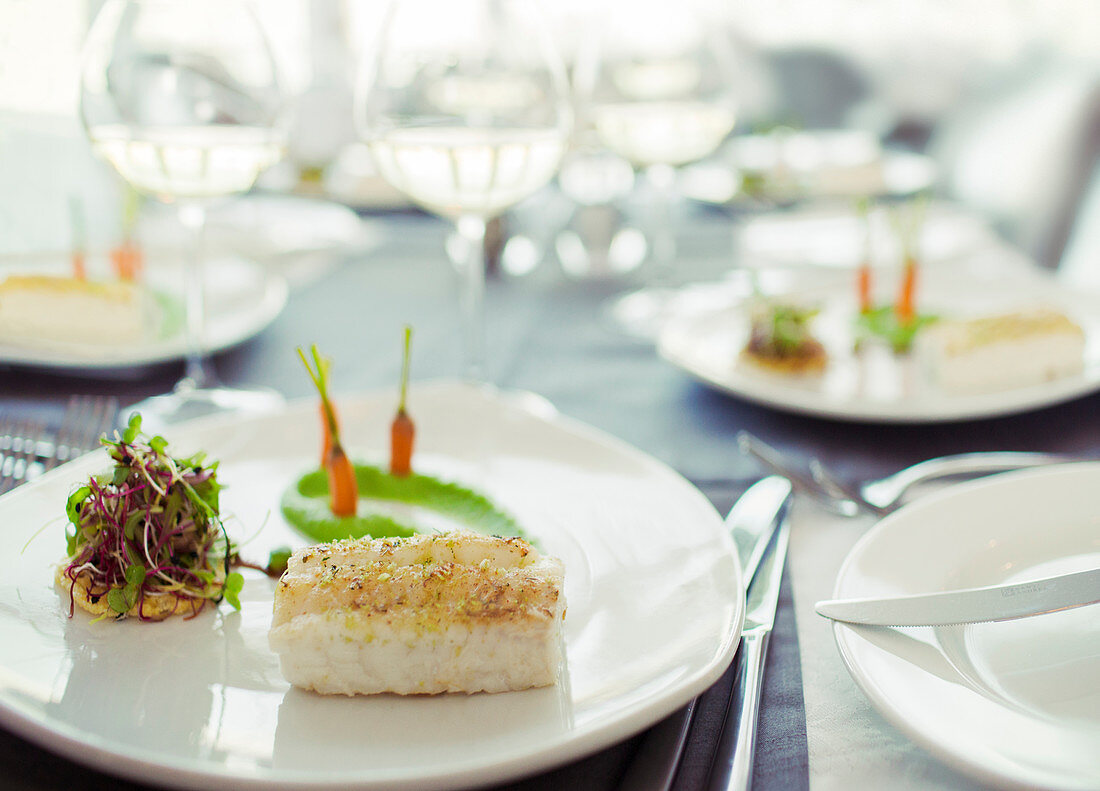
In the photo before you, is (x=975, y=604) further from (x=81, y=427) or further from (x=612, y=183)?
(x=612, y=183)

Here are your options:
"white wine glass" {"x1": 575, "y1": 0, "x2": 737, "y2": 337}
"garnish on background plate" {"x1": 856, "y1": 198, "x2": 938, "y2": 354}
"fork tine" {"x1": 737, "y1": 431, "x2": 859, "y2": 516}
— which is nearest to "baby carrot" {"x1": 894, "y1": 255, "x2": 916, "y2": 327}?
"garnish on background plate" {"x1": 856, "y1": 198, "x2": 938, "y2": 354}

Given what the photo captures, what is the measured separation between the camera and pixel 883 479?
1224mm

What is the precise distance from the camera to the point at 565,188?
11.7 ft

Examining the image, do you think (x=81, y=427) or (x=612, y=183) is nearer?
(x=81, y=427)

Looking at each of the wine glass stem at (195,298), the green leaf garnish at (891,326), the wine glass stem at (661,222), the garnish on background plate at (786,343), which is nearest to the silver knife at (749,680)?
the garnish on background plate at (786,343)

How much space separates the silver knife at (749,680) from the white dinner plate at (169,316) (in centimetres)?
108

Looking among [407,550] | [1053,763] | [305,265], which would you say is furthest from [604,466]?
[305,265]

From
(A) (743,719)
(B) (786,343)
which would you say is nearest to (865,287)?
(B) (786,343)

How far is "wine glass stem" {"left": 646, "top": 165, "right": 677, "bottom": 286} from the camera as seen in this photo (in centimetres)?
215

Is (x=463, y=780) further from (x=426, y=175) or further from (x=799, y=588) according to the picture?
(x=426, y=175)

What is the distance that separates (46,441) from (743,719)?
0.98m

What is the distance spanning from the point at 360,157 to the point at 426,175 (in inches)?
83.4

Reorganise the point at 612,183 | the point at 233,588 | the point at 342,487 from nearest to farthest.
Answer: the point at 233,588 → the point at 342,487 → the point at 612,183

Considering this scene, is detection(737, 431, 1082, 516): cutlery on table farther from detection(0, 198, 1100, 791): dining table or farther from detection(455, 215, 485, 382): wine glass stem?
detection(455, 215, 485, 382): wine glass stem
